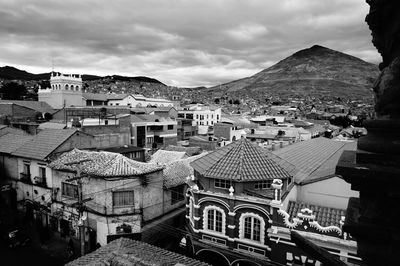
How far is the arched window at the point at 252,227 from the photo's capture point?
60.6 feet

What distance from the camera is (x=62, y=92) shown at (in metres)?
76.5

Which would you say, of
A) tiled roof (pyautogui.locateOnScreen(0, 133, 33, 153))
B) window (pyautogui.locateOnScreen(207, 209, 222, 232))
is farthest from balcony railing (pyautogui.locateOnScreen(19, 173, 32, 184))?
window (pyautogui.locateOnScreen(207, 209, 222, 232))

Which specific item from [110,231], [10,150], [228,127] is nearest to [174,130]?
[228,127]

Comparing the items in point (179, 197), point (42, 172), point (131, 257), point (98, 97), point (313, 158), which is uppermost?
point (98, 97)

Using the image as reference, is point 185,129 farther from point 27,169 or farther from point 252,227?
point 252,227

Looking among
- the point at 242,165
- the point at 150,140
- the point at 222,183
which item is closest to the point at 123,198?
the point at 222,183

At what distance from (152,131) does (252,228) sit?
45.5 m

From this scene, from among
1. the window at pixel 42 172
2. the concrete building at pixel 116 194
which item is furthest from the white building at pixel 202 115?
the concrete building at pixel 116 194

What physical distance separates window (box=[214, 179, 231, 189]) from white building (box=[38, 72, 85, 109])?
67463 millimetres

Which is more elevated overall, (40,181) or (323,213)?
(323,213)

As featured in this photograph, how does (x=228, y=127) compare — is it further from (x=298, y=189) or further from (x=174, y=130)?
(x=298, y=189)

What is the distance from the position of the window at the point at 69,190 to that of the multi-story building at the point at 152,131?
28.5 metres

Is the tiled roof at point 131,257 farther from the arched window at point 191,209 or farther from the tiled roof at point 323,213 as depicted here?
the tiled roof at point 323,213

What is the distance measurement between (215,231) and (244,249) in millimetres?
2358
